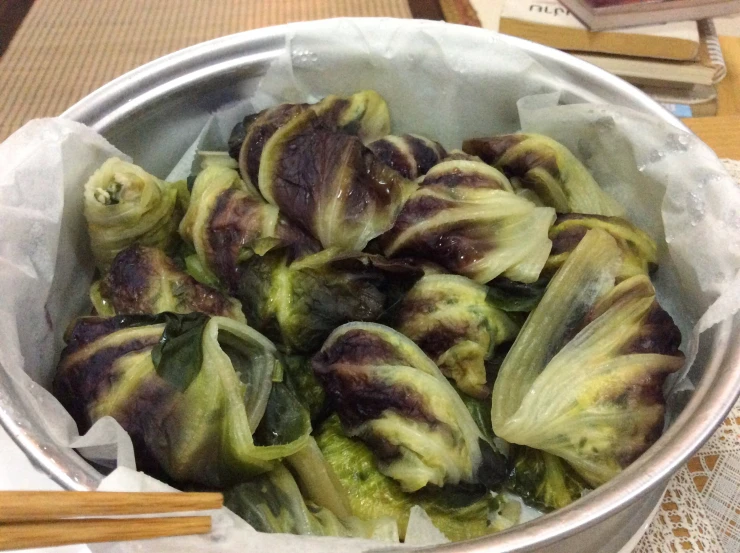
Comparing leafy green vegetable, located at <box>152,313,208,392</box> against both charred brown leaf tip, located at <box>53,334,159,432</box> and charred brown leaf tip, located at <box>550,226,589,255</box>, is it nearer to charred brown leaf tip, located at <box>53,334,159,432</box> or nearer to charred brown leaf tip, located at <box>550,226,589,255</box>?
charred brown leaf tip, located at <box>53,334,159,432</box>

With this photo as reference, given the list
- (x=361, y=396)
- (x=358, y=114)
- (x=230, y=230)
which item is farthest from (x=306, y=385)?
(x=358, y=114)

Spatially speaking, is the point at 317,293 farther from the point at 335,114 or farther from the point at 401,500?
the point at 335,114

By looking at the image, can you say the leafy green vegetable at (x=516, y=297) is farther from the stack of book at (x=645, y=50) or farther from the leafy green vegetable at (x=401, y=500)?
the stack of book at (x=645, y=50)

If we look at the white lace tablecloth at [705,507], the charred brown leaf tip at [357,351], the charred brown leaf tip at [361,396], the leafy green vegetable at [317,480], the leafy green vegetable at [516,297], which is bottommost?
the white lace tablecloth at [705,507]

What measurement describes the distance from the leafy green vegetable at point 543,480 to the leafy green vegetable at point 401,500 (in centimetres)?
7

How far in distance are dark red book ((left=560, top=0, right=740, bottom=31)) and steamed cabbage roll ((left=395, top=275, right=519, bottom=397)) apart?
163 cm

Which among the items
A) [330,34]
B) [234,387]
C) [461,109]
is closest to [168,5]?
[330,34]

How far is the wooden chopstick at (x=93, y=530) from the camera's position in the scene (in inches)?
25.4

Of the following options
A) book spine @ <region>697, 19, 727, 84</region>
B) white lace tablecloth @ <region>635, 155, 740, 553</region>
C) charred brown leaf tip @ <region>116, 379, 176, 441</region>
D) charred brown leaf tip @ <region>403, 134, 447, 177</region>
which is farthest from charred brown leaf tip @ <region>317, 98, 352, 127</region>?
book spine @ <region>697, 19, 727, 84</region>

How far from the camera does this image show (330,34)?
1.52 m

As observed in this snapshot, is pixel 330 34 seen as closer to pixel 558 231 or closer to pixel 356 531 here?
pixel 558 231

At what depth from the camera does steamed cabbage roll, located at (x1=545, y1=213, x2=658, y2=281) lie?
1170 millimetres

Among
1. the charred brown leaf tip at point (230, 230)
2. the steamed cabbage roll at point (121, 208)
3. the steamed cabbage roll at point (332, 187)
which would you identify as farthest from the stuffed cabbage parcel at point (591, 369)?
the steamed cabbage roll at point (121, 208)

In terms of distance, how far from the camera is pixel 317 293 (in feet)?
3.68
